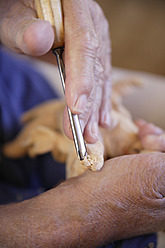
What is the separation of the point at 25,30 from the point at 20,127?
640mm

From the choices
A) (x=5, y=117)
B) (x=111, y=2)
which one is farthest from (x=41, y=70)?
(x=111, y=2)

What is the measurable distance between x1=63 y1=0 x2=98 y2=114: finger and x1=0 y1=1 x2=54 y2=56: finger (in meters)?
0.04

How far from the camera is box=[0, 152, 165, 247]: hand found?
1.48 feet

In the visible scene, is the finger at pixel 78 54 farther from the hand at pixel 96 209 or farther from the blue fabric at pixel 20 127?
the blue fabric at pixel 20 127

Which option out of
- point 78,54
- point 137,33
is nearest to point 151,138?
point 78,54

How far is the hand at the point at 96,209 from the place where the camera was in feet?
1.48

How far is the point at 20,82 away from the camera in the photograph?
1.11 m

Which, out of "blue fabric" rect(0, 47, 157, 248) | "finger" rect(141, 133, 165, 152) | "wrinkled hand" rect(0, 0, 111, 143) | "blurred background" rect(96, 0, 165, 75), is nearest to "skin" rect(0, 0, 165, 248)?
"wrinkled hand" rect(0, 0, 111, 143)

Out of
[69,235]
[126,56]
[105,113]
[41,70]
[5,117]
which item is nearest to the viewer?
[69,235]

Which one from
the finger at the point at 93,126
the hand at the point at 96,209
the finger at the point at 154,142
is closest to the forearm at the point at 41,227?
the hand at the point at 96,209

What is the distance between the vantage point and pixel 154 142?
0.61 meters

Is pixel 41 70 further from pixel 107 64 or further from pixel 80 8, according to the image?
pixel 80 8

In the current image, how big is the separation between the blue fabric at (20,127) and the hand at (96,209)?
35 cm

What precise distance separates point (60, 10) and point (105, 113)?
264 mm
